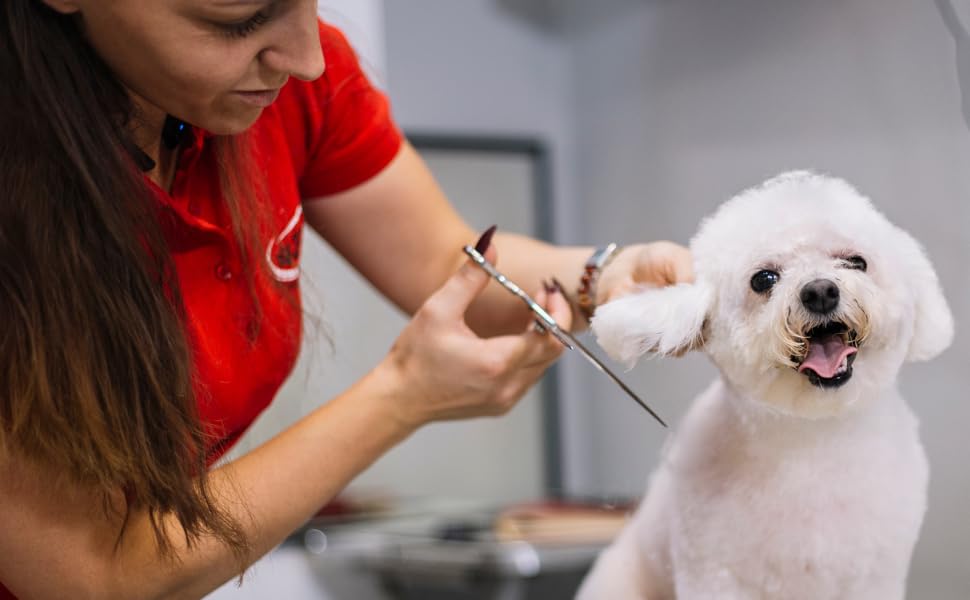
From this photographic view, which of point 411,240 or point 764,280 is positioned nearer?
point 764,280

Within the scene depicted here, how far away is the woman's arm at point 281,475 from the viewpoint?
2.22 feet

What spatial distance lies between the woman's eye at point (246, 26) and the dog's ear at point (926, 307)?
0.43 m

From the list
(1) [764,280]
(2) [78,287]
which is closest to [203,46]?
(2) [78,287]

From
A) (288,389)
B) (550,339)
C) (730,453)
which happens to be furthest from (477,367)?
(288,389)

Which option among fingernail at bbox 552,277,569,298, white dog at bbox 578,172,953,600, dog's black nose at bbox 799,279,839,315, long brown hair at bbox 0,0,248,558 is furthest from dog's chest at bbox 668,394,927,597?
long brown hair at bbox 0,0,248,558

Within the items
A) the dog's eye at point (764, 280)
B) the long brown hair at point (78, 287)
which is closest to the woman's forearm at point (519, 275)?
the dog's eye at point (764, 280)

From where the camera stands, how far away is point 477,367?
806 mm

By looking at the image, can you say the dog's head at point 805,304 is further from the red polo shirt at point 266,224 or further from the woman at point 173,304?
the red polo shirt at point 266,224

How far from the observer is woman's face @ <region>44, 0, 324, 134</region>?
25.5 inches

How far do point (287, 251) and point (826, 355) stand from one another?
44cm

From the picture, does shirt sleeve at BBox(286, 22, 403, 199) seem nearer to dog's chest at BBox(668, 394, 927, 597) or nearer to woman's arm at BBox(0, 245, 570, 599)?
woman's arm at BBox(0, 245, 570, 599)

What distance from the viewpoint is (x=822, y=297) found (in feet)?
2.07

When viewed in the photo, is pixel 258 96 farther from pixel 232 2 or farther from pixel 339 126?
pixel 339 126

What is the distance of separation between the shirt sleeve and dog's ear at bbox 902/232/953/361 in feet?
1.59
